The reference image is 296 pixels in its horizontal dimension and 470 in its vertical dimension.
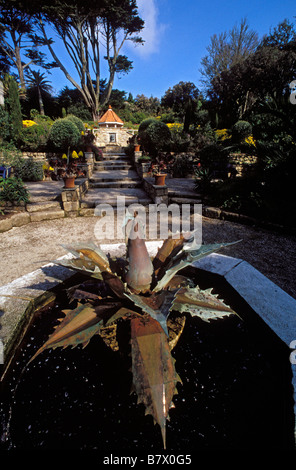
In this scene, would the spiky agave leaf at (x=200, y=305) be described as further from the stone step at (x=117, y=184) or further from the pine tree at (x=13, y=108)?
the pine tree at (x=13, y=108)

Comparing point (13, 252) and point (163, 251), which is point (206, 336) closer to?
point (163, 251)

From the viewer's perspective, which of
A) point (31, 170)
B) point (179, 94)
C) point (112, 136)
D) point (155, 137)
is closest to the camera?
point (31, 170)

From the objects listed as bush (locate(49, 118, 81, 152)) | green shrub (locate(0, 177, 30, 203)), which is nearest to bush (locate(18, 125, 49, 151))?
bush (locate(49, 118, 81, 152))

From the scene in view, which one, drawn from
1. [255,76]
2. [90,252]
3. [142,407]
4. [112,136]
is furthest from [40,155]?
[255,76]

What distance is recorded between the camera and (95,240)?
12.9 feet

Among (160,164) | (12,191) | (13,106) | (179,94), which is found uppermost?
(179,94)

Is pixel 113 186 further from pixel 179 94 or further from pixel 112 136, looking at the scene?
pixel 179 94

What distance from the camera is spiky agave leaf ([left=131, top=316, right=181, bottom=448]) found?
0.64 metres

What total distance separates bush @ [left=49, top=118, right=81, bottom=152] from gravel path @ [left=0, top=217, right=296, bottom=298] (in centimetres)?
664

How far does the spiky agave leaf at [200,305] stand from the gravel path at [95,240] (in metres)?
1.91

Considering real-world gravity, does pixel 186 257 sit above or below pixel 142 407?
above

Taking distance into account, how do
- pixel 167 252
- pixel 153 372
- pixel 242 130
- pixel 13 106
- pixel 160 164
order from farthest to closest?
pixel 242 130 < pixel 13 106 < pixel 160 164 < pixel 167 252 < pixel 153 372

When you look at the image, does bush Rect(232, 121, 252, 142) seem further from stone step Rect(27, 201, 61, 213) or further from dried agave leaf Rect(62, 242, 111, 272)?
dried agave leaf Rect(62, 242, 111, 272)

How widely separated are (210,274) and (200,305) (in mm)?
625
